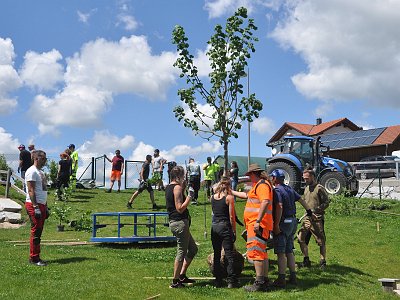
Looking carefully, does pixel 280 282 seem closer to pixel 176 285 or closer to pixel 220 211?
pixel 220 211

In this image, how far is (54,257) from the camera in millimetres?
9383

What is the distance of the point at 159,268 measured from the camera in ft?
28.5

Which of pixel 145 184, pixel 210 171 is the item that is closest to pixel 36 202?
pixel 145 184

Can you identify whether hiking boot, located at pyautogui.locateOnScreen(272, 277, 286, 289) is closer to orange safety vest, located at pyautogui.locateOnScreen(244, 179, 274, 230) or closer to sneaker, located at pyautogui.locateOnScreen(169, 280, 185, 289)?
orange safety vest, located at pyautogui.locateOnScreen(244, 179, 274, 230)

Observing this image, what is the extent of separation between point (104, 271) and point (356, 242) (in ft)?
23.7

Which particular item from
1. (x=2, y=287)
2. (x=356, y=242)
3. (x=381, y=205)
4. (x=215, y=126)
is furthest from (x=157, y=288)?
(x=381, y=205)

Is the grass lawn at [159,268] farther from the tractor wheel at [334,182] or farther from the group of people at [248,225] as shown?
the tractor wheel at [334,182]

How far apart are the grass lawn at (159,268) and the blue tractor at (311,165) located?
423 centimetres

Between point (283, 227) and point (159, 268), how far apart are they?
240 cm

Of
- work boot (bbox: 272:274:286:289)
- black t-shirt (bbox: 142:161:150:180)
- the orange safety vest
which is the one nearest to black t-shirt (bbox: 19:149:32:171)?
black t-shirt (bbox: 142:161:150:180)

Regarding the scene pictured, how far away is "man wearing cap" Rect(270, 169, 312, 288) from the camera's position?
300 inches

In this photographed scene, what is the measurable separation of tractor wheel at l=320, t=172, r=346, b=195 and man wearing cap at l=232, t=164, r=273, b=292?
12889 mm

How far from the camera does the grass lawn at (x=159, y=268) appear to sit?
22.7ft

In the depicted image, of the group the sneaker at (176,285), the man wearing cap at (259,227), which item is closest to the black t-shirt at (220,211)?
the man wearing cap at (259,227)
